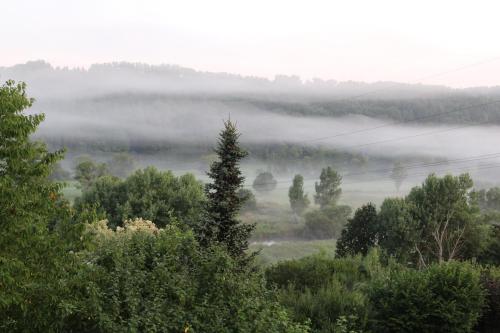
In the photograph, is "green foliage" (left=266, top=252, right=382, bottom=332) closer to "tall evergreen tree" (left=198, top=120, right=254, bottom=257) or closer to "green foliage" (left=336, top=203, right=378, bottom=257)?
"tall evergreen tree" (left=198, top=120, right=254, bottom=257)

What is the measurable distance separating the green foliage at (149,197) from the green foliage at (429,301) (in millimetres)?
39883

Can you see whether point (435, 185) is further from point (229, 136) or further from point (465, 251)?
point (229, 136)

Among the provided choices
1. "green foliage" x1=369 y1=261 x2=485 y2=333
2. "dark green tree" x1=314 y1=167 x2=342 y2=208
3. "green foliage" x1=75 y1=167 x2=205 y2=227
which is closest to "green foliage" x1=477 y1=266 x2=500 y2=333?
"green foliage" x1=369 y1=261 x2=485 y2=333

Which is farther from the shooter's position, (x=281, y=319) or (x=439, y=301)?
(x=439, y=301)

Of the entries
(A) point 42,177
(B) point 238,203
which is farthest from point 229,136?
(A) point 42,177

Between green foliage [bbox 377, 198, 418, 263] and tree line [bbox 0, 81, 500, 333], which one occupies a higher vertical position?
tree line [bbox 0, 81, 500, 333]

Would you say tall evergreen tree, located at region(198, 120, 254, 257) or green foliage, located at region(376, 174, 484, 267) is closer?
tall evergreen tree, located at region(198, 120, 254, 257)

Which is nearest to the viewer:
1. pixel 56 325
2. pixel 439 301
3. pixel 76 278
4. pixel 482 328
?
pixel 56 325

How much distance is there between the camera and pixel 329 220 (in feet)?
488

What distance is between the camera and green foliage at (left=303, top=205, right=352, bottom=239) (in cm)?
14900

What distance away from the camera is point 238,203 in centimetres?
3034

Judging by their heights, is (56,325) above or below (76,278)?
below

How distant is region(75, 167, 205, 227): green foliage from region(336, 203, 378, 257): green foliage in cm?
1976

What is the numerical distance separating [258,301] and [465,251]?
→ 61.0 meters
